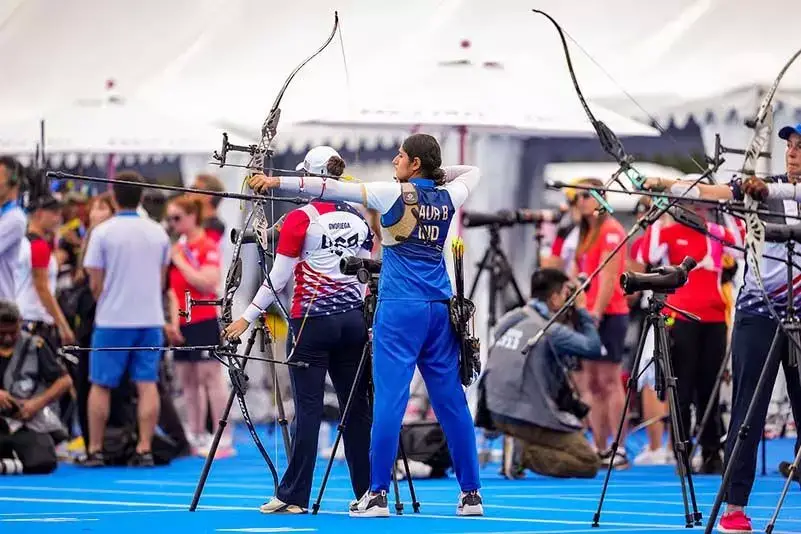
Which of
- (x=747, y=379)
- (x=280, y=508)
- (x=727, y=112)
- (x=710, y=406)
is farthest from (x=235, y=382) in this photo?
(x=727, y=112)

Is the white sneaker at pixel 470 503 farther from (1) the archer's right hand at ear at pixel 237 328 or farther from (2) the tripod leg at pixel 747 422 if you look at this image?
(2) the tripod leg at pixel 747 422

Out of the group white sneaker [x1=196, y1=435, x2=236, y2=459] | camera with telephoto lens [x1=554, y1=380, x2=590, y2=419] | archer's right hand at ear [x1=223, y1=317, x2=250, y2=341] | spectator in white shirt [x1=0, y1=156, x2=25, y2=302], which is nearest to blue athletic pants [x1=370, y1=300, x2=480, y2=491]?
archer's right hand at ear [x1=223, y1=317, x2=250, y2=341]

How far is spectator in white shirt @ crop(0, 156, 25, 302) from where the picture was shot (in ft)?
37.9

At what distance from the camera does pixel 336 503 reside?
9.48 m

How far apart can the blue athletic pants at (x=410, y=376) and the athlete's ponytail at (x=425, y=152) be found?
0.63 m

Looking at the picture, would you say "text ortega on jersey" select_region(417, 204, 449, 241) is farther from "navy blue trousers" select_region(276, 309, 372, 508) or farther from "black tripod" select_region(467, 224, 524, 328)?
"black tripod" select_region(467, 224, 524, 328)

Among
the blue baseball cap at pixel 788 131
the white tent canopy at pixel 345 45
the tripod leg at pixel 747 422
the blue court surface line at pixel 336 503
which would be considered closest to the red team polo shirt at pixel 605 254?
the blue court surface line at pixel 336 503

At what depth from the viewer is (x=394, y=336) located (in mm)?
8266

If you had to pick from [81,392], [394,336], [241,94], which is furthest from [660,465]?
[241,94]

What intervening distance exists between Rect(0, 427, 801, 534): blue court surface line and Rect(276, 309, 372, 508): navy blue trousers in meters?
0.20

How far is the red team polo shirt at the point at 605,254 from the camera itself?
12492mm

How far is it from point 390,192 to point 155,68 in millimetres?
10444

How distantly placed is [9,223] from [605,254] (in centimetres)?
404

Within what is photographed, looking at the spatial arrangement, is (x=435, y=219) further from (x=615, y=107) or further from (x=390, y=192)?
(x=615, y=107)
